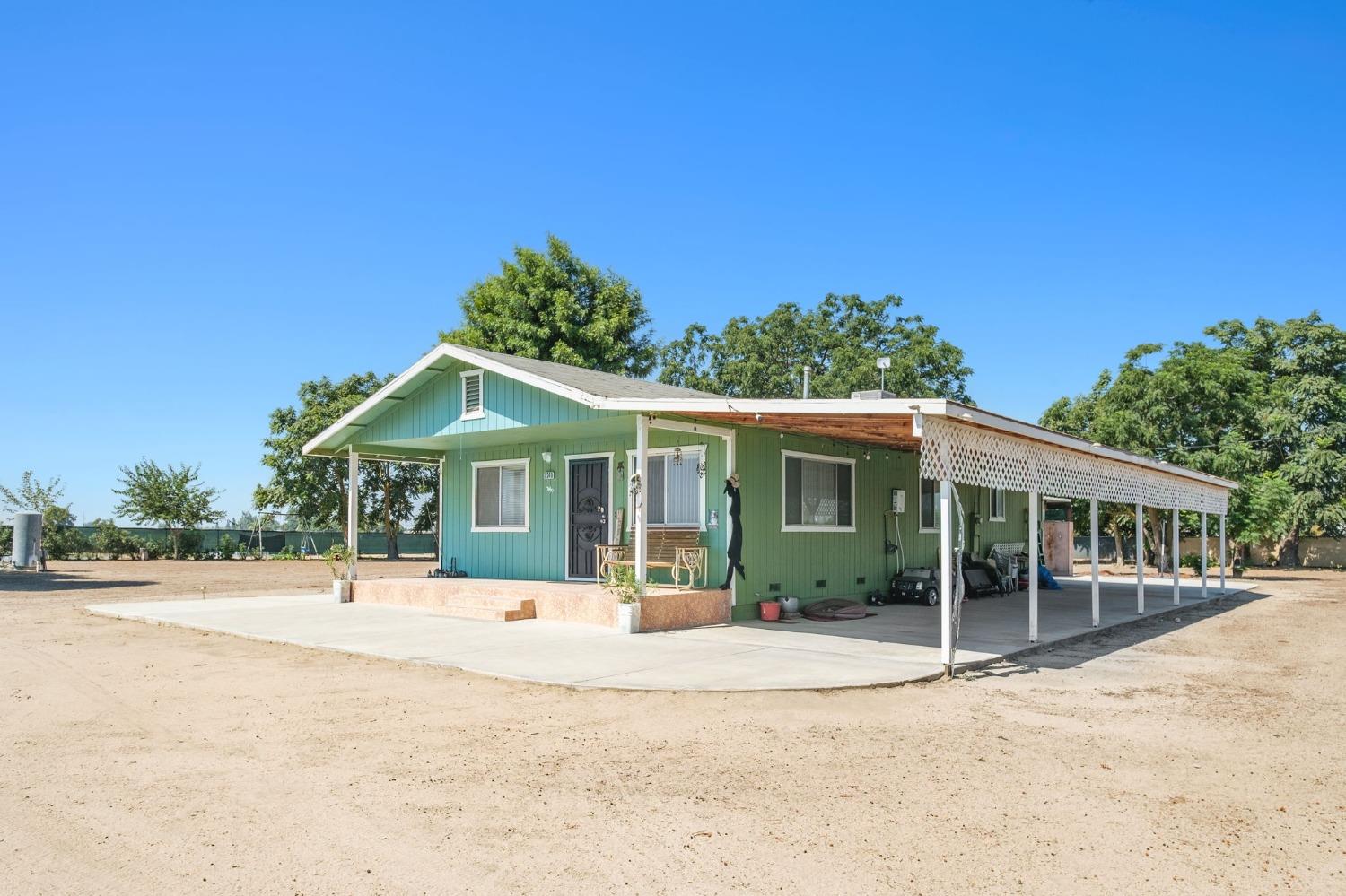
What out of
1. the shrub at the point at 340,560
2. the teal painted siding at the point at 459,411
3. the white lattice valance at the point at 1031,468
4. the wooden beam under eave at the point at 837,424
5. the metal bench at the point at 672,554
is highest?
the teal painted siding at the point at 459,411

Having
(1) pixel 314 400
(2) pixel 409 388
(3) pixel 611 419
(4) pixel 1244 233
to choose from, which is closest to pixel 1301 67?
(4) pixel 1244 233

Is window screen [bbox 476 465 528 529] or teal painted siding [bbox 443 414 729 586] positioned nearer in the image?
teal painted siding [bbox 443 414 729 586]

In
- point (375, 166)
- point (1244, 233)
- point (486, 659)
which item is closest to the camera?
point (486, 659)

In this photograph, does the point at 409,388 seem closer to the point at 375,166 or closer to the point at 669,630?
the point at 375,166

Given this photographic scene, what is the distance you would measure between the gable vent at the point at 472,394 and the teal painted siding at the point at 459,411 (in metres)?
0.10

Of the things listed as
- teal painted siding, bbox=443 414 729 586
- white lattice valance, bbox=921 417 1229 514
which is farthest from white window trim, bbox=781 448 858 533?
white lattice valance, bbox=921 417 1229 514

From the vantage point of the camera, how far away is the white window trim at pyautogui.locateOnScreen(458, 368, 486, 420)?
13.3m

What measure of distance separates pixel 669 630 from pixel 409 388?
21.8 ft

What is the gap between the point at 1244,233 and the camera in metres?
18.8

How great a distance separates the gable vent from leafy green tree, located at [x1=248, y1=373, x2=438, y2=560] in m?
20.1

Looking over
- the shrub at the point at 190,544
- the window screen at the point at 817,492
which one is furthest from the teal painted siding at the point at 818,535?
the shrub at the point at 190,544

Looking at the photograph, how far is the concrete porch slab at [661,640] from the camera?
7609mm

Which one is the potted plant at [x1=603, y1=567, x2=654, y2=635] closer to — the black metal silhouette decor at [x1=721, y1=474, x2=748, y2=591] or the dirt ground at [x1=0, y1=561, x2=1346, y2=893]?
the black metal silhouette decor at [x1=721, y1=474, x2=748, y2=591]

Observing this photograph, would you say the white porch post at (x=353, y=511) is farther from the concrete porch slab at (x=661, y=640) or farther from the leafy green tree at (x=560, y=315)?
the leafy green tree at (x=560, y=315)
